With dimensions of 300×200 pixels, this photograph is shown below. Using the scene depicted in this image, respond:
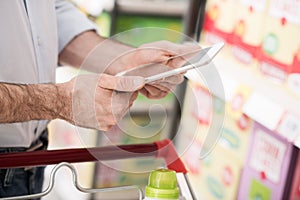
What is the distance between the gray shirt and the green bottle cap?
1.29 feet

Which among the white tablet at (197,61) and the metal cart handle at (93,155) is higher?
the white tablet at (197,61)

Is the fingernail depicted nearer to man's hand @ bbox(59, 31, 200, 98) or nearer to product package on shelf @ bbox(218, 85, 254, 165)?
man's hand @ bbox(59, 31, 200, 98)

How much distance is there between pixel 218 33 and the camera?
1646 millimetres

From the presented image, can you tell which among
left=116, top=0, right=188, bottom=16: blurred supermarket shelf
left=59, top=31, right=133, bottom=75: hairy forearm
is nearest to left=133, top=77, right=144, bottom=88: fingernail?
left=59, top=31, right=133, bottom=75: hairy forearm

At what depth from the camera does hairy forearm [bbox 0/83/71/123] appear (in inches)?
42.7

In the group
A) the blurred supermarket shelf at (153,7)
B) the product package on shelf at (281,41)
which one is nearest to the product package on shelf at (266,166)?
the product package on shelf at (281,41)

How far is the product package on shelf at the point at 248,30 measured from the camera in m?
1.45

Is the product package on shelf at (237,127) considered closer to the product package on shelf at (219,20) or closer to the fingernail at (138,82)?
the product package on shelf at (219,20)

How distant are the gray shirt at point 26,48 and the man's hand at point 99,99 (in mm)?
202

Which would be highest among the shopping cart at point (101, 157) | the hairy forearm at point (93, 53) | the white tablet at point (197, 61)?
the white tablet at point (197, 61)

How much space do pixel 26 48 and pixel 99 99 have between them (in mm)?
274

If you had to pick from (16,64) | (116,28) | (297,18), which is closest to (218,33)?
(297,18)

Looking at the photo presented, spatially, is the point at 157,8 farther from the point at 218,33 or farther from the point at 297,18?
the point at 297,18

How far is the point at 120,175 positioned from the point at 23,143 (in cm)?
139
